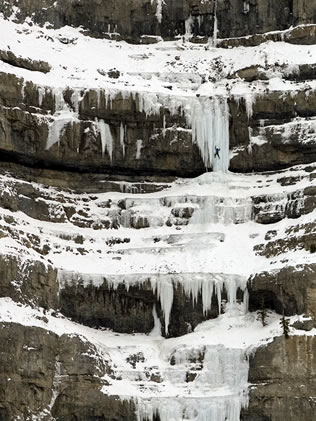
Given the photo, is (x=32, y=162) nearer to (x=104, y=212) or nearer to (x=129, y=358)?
(x=104, y=212)

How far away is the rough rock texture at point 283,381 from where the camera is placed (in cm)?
6469

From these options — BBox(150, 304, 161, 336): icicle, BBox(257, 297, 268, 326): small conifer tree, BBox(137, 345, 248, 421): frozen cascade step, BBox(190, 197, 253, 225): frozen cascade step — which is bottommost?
BBox(137, 345, 248, 421): frozen cascade step

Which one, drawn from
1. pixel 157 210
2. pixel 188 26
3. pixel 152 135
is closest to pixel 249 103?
pixel 152 135

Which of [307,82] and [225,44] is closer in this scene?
[307,82]

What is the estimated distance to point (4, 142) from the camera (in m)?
75.0

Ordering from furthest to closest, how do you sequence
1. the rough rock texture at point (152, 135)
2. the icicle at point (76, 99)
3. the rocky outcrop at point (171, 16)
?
1. the rocky outcrop at point (171, 16)
2. the icicle at point (76, 99)
3. the rough rock texture at point (152, 135)

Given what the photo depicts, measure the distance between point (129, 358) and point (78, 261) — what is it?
258 inches

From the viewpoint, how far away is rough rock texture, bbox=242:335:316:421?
6469 cm

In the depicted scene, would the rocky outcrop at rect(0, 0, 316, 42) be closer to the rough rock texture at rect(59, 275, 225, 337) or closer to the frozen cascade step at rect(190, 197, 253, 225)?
the frozen cascade step at rect(190, 197, 253, 225)

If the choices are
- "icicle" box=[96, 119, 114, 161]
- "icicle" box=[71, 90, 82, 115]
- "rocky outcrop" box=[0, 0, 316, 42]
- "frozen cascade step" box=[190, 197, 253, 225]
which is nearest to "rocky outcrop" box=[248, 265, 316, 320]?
"frozen cascade step" box=[190, 197, 253, 225]

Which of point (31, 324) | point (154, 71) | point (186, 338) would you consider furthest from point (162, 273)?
point (154, 71)

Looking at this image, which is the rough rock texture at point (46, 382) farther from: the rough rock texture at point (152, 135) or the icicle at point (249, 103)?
the icicle at point (249, 103)

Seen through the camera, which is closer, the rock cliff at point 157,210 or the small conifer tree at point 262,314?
the rock cliff at point 157,210

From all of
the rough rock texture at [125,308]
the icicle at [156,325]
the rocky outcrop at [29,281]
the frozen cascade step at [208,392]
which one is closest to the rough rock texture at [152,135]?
the rocky outcrop at [29,281]
